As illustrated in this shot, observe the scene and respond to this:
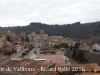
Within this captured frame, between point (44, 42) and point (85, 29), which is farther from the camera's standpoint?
point (85, 29)

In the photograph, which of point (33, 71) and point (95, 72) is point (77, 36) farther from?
→ point (33, 71)

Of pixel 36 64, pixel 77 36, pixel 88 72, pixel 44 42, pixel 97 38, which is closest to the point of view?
pixel 36 64

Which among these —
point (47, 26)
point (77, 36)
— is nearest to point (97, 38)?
point (77, 36)

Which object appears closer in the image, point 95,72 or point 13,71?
point 13,71

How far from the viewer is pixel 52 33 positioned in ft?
265

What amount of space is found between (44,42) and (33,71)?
1678 inches

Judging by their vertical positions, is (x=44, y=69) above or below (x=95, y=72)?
above

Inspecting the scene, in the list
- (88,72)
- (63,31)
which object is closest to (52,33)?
(63,31)

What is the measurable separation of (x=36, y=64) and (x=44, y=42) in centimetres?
4170

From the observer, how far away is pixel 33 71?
661 cm

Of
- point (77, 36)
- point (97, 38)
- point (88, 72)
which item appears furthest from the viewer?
point (77, 36)

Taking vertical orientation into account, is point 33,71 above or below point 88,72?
above

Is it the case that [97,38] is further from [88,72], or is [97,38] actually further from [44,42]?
[88,72]

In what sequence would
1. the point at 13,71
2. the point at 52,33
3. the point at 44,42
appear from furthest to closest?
1. the point at 52,33
2. the point at 44,42
3. the point at 13,71
